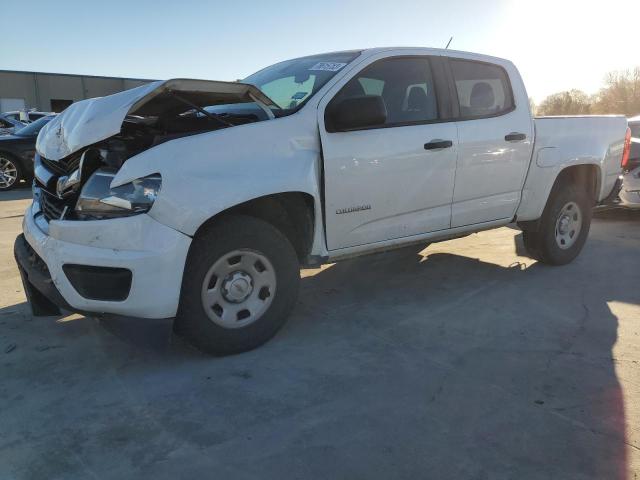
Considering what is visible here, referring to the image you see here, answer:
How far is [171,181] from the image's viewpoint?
2.78m

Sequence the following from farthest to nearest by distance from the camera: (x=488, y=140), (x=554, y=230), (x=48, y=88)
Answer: (x=48, y=88) → (x=554, y=230) → (x=488, y=140)

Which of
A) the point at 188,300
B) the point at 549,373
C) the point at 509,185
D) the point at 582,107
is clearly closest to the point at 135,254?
the point at 188,300

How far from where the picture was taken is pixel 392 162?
3676 mm

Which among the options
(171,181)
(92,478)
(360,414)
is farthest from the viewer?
(171,181)

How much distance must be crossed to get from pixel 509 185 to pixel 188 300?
298cm

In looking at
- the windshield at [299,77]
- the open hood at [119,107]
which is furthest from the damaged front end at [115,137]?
the windshield at [299,77]

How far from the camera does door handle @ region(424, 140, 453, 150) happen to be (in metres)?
3.87

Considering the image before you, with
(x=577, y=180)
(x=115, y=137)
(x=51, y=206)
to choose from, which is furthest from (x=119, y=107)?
(x=577, y=180)

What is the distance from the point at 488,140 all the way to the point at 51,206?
3.25 m

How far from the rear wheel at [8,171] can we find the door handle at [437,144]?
33.0ft

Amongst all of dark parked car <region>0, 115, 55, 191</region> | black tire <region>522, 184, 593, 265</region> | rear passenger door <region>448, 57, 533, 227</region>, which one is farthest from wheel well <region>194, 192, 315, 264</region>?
dark parked car <region>0, 115, 55, 191</region>

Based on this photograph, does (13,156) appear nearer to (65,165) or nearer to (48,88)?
(65,165)

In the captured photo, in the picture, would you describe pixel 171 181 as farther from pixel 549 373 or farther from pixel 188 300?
pixel 549 373

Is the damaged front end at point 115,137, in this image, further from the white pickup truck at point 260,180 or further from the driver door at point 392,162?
the driver door at point 392,162
